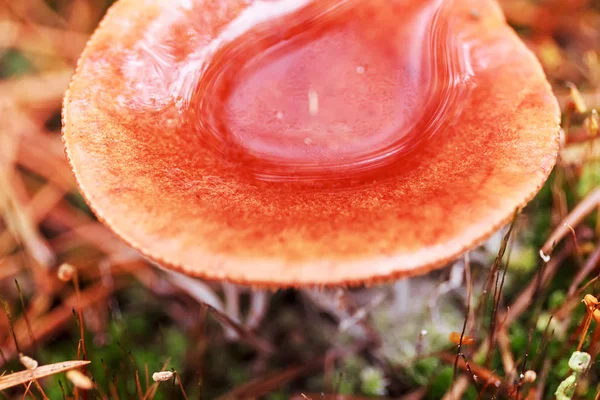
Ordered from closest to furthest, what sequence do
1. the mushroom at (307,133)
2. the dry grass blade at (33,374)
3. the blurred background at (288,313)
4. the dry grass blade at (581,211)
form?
the mushroom at (307,133)
the dry grass blade at (33,374)
the blurred background at (288,313)
the dry grass blade at (581,211)

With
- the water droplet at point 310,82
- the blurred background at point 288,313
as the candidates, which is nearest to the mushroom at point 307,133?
the water droplet at point 310,82

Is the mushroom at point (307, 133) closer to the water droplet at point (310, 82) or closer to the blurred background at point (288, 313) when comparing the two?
the water droplet at point (310, 82)

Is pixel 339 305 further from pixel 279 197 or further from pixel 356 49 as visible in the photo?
pixel 356 49

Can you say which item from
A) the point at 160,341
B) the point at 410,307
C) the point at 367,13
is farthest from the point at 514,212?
the point at 160,341

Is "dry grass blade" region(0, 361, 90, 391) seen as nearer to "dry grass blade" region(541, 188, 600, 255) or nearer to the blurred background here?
the blurred background

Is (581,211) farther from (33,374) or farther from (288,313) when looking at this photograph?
(33,374)

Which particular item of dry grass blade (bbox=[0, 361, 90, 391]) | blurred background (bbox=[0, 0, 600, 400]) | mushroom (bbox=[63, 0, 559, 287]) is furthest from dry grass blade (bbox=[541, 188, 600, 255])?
dry grass blade (bbox=[0, 361, 90, 391])
